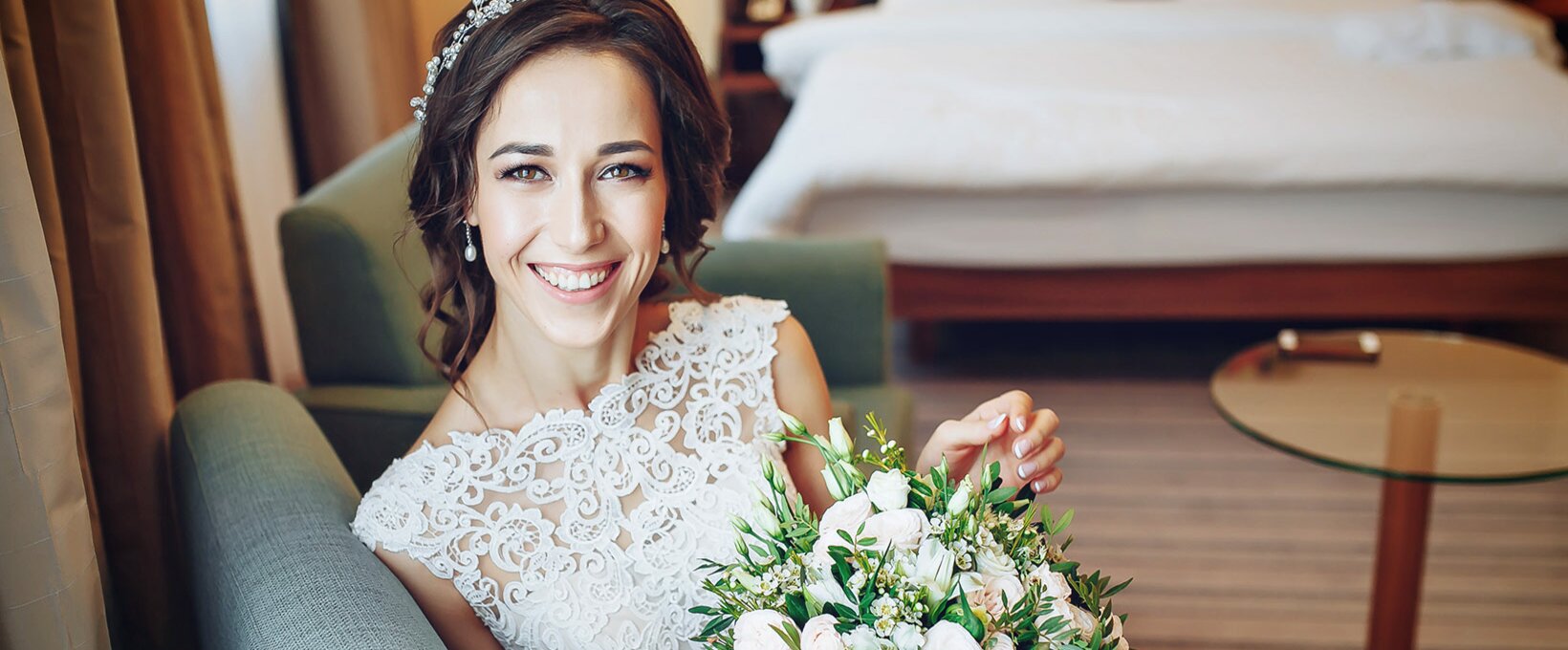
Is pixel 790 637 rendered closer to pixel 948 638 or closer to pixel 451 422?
pixel 948 638

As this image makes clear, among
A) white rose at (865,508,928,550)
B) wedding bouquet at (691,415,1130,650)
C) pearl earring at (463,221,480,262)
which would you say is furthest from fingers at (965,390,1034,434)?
pearl earring at (463,221,480,262)

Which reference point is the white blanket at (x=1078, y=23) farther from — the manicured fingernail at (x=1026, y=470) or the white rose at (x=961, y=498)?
the white rose at (x=961, y=498)

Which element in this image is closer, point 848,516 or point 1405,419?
point 848,516

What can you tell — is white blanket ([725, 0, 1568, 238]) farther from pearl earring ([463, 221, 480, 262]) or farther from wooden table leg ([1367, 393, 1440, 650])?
pearl earring ([463, 221, 480, 262])

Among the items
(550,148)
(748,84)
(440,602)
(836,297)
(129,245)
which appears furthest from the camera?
(748,84)

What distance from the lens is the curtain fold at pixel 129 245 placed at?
4.72 feet

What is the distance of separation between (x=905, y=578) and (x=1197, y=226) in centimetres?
270

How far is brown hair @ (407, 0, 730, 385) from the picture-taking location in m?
1.23

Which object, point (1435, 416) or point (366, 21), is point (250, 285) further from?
point (1435, 416)

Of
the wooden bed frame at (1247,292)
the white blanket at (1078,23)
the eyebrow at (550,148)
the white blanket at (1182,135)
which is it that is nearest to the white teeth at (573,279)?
the eyebrow at (550,148)

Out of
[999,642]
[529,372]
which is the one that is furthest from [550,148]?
[999,642]

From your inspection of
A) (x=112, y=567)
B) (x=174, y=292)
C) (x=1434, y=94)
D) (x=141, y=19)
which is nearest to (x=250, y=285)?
(x=174, y=292)

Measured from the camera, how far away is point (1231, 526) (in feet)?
9.52

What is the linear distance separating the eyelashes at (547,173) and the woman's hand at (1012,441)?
1.32 ft
